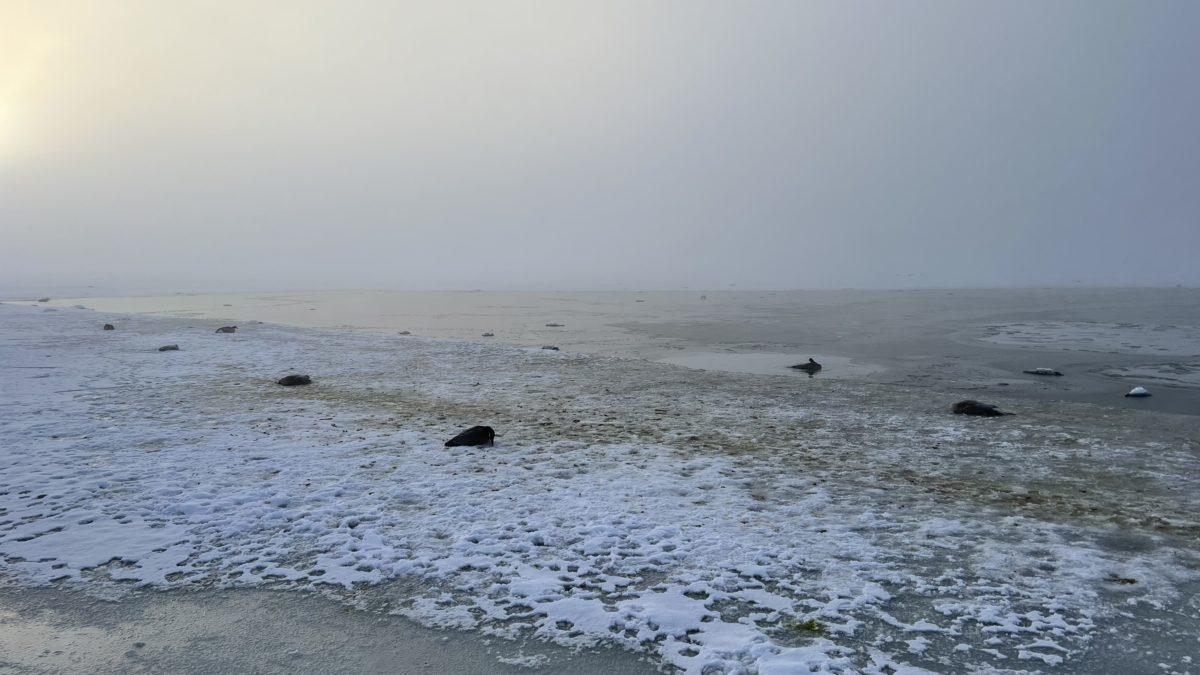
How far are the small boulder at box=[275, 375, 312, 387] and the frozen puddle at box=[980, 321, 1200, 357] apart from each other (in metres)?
27.1

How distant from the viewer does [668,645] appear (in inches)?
224

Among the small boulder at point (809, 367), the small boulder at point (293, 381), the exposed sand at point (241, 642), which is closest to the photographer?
the exposed sand at point (241, 642)

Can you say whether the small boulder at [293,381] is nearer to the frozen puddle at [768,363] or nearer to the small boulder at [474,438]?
the small boulder at [474,438]

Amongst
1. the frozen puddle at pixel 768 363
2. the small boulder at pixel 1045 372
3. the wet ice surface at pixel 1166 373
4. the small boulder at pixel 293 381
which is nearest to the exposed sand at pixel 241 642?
the small boulder at pixel 293 381

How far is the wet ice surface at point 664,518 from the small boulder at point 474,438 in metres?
0.28

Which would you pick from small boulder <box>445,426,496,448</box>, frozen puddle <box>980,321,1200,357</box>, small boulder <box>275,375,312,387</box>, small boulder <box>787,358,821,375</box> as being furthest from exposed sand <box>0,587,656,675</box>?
frozen puddle <box>980,321,1200,357</box>

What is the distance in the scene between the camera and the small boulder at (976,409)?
15.1m

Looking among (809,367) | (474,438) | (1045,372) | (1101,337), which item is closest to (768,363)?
(809,367)

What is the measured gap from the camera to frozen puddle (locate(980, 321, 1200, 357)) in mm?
27453

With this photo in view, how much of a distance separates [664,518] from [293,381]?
13016 millimetres

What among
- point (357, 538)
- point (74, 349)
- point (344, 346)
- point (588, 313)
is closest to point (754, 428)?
point (357, 538)

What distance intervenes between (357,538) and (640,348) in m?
21.2

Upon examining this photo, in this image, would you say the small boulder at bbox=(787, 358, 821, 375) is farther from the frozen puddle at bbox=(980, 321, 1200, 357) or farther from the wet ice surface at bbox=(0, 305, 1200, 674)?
the frozen puddle at bbox=(980, 321, 1200, 357)

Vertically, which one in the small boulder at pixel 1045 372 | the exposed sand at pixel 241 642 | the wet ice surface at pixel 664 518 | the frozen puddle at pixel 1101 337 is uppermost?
the frozen puddle at pixel 1101 337
